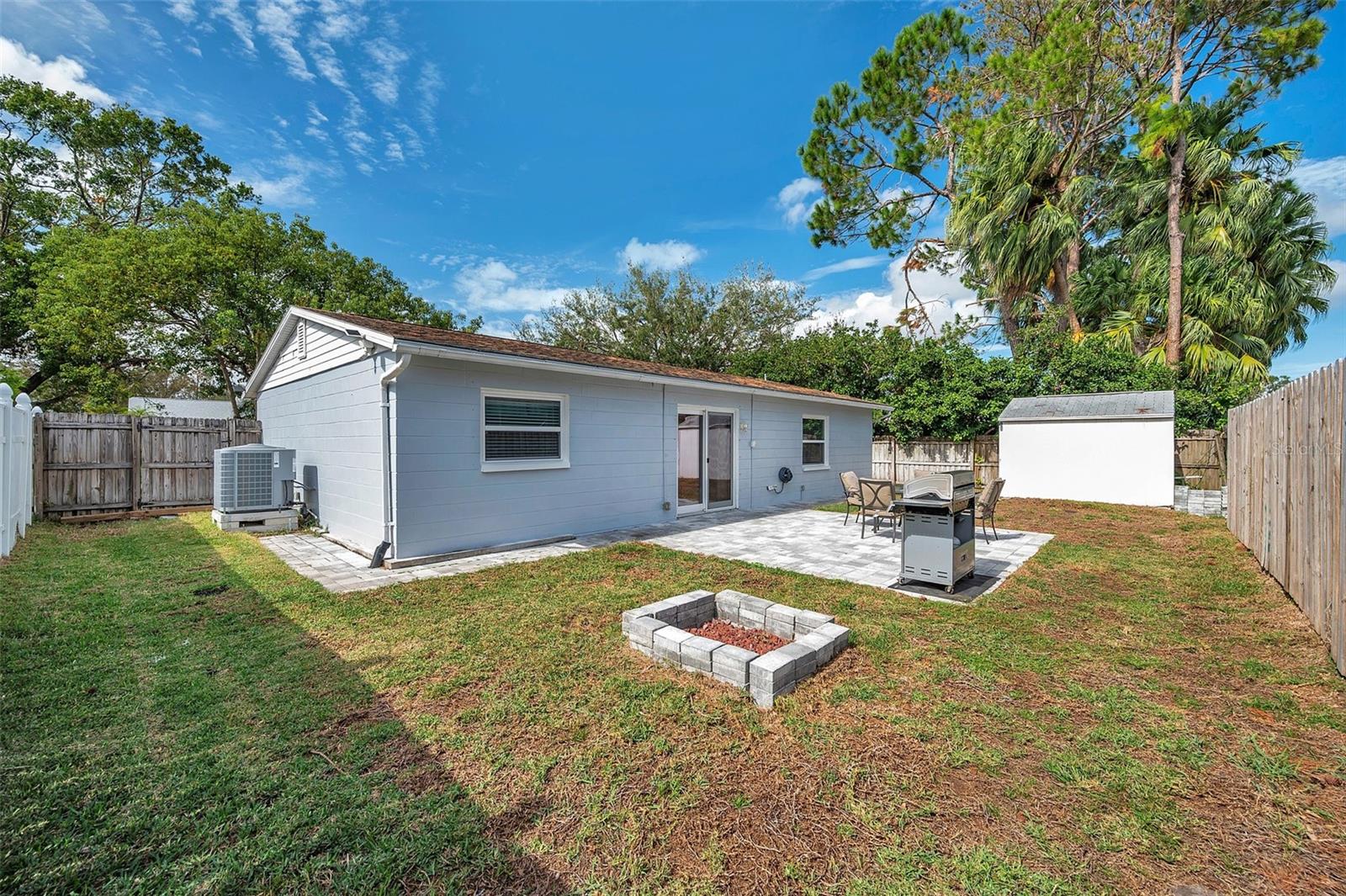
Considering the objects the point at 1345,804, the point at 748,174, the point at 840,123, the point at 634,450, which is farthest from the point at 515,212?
the point at 1345,804

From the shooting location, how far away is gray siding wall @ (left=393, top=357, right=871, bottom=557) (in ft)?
20.8

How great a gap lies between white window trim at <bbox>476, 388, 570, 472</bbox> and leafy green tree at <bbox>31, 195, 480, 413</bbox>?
12.2 metres

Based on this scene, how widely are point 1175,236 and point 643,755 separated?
737 inches

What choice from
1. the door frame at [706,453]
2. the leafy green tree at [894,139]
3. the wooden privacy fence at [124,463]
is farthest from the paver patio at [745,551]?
the leafy green tree at [894,139]

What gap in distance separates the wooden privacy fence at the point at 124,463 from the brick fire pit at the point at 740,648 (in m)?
10.3

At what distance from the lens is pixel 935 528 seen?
4996 mm

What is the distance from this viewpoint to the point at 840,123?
1720cm

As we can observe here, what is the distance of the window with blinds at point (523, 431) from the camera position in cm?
702

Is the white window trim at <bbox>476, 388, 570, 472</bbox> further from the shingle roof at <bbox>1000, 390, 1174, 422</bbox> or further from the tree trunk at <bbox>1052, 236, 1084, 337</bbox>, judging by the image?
the tree trunk at <bbox>1052, 236, 1084, 337</bbox>

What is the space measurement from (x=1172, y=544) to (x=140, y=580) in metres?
12.8

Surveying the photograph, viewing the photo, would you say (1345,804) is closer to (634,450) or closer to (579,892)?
(579,892)

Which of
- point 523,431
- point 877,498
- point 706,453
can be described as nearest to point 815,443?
point 706,453

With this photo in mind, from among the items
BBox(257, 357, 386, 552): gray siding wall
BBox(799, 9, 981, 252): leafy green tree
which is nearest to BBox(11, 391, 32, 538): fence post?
BBox(257, 357, 386, 552): gray siding wall

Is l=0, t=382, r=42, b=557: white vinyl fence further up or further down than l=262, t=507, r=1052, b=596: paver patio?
further up
